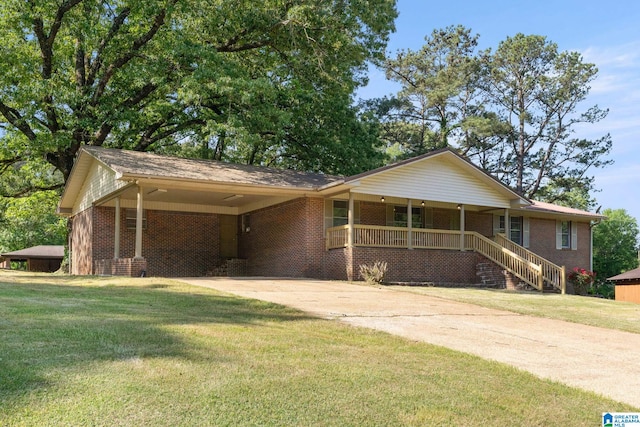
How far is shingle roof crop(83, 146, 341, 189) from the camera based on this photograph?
1784cm

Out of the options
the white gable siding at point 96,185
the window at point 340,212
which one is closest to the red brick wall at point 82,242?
the white gable siding at point 96,185

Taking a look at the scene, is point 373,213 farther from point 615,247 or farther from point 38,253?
point 38,253

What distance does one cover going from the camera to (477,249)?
73.8ft

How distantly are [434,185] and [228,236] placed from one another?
337 inches

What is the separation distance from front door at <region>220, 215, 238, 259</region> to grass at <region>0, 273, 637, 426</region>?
Answer: 15390 mm

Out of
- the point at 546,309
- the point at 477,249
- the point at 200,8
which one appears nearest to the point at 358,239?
the point at 477,249

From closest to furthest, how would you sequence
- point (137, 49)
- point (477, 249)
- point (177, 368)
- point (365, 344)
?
point (177, 368) → point (365, 344) → point (477, 249) → point (137, 49)

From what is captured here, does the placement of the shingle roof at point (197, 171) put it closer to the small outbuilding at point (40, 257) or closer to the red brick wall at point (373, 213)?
the red brick wall at point (373, 213)

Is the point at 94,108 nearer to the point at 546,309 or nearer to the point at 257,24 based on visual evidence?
the point at 257,24

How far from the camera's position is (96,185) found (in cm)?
2125

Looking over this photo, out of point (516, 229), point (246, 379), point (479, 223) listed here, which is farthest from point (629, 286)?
point (246, 379)

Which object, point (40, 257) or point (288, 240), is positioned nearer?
point (288, 240)

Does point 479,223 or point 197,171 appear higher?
point 197,171

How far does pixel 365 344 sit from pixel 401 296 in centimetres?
700
